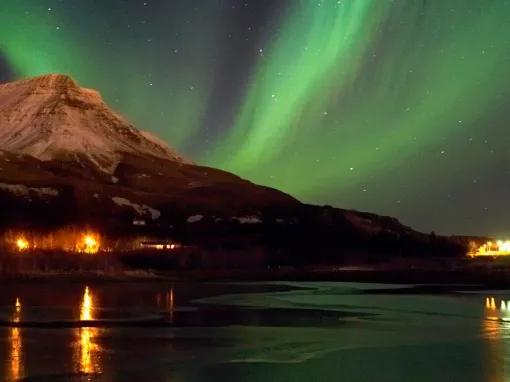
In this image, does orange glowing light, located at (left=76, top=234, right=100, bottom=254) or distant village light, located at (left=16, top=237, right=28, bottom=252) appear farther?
orange glowing light, located at (left=76, top=234, right=100, bottom=254)

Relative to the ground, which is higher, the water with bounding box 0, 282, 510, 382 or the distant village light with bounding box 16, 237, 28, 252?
the distant village light with bounding box 16, 237, 28, 252

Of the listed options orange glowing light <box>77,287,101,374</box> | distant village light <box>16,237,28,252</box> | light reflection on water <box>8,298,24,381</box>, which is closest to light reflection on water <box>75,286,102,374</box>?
orange glowing light <box>77,287,101,374</box>

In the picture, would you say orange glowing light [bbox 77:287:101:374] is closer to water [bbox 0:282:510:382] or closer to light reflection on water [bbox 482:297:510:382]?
water [bbox 0:282:510:382]

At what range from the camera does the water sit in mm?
24000

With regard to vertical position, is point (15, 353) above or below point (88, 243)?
below

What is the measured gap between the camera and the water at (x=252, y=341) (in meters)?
24.0

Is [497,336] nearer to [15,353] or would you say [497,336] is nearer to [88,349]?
[88,349]

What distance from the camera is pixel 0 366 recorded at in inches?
957

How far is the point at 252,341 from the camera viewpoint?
31562 mm

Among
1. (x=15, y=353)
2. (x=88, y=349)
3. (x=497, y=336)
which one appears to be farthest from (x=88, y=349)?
(x=497, y=336)

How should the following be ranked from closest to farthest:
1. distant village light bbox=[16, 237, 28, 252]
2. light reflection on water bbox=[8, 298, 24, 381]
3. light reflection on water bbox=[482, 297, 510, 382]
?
light reflection on water bbox=[8, 298, 24, 381], light reflection on water bbox=[482, 297, 510, 382], distant village light bbox=[16, 237, 28, 252]

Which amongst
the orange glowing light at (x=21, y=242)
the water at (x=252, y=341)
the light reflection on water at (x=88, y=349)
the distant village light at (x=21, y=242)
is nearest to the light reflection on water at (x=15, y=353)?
the water at (x=252, y=341)

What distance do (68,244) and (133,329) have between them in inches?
5834

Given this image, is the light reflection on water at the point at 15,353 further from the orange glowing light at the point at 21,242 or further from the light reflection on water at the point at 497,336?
the orange glowing light at the point at 21,242
